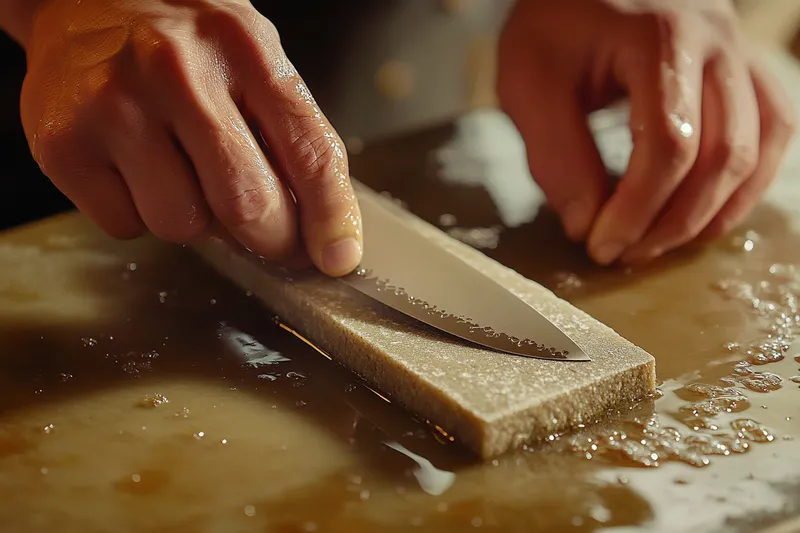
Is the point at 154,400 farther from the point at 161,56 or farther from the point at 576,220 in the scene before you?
the point at 576,220

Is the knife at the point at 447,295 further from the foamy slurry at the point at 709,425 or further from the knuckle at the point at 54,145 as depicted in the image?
the knuckle at the point at 54,145

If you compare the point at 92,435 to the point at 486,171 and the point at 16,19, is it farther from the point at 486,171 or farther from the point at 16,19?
the point at 486,171

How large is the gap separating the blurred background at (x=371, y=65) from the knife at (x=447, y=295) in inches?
20.3

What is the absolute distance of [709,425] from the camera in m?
0.85

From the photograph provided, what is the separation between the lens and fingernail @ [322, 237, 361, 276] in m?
0.99

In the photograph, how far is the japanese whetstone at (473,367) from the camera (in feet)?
2.70

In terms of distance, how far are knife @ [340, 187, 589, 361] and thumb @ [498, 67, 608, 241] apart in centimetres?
26

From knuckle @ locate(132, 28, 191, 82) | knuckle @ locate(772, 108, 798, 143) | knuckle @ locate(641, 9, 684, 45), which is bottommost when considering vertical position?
knuckle @ locate(132, 28, 191, 82)

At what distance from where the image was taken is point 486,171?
145 cm

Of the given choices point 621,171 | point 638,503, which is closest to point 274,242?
point 638,503

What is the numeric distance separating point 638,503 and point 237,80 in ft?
1.96

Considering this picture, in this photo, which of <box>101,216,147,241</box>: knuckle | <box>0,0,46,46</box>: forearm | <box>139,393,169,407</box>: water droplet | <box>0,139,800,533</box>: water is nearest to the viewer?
<box>0,139,800,533</box>: water

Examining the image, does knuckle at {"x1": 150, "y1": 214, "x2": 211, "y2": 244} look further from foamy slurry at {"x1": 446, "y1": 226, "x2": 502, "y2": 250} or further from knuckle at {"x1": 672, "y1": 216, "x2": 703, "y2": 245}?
knuckle at {"x1": 672, "y1": 216, "x2": 703, "y2": 245}

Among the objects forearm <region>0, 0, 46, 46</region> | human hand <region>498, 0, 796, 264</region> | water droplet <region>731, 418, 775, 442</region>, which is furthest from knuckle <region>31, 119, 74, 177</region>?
water droplet <region>731, 418, 775, 442</region>
